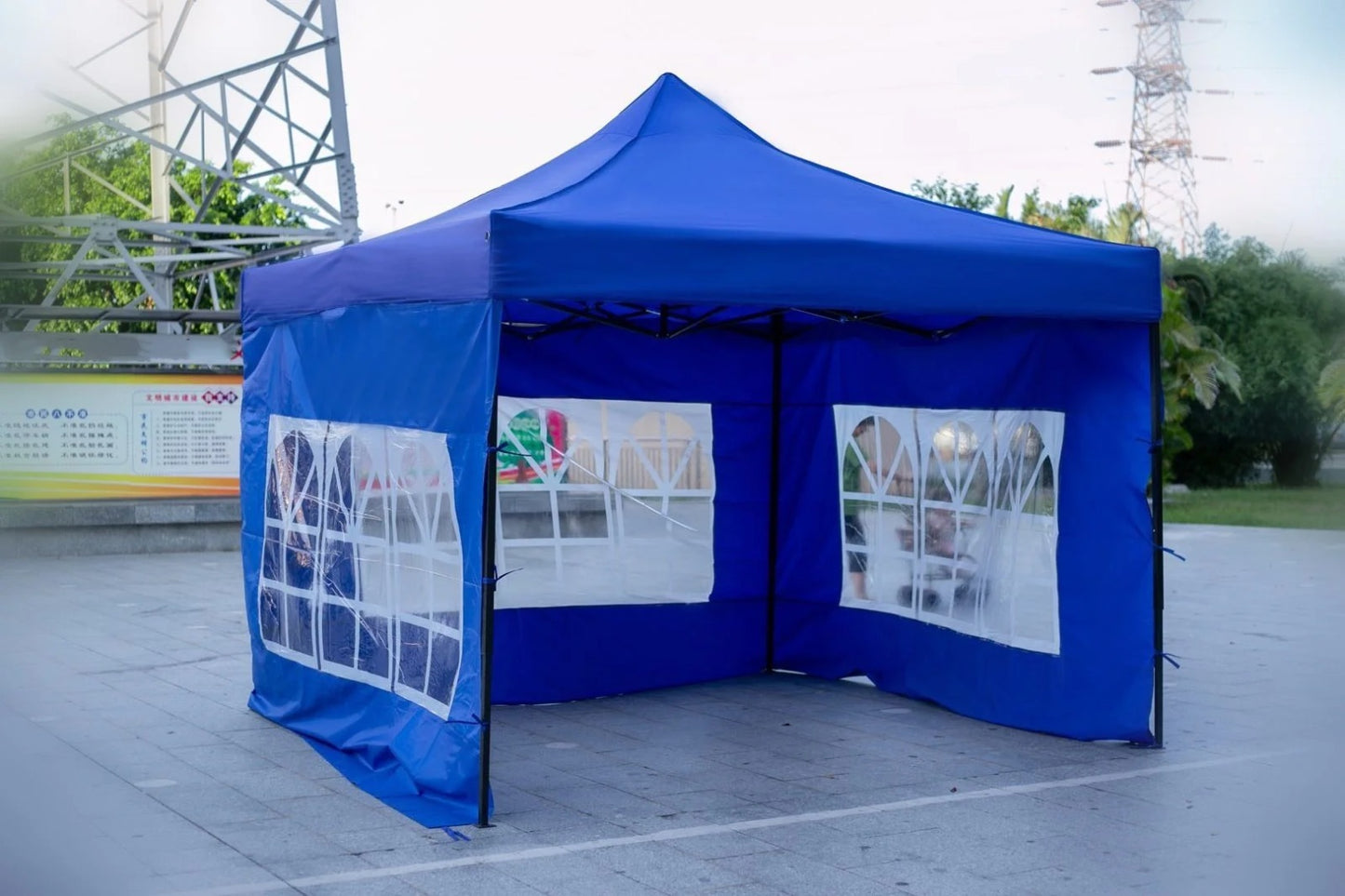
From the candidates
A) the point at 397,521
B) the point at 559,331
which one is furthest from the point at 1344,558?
the point at 559,331

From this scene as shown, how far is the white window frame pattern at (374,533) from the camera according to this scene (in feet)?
18.9

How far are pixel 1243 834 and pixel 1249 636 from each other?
5751 millimetres

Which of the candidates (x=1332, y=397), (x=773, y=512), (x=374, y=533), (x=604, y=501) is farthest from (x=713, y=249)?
(x=1332, y=397)

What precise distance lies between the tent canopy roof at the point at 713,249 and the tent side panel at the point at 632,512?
137 cm

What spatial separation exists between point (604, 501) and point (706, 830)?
9.92 ft

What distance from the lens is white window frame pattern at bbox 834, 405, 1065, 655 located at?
6.89 m

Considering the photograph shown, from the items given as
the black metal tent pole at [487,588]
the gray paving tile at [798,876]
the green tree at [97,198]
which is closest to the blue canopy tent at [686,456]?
the black metal tent pole at [487,588]

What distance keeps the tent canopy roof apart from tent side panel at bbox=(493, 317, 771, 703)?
4.49 ft

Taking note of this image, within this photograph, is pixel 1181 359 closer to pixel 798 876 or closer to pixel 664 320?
pixel 664 320

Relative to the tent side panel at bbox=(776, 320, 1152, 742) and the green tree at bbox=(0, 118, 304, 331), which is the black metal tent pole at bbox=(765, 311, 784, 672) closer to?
the tent side panel at bbox=(776, 320, 1152, 742)

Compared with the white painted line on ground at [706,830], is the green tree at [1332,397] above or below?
above

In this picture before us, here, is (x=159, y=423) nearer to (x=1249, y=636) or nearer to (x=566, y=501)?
(x=566, y=501)

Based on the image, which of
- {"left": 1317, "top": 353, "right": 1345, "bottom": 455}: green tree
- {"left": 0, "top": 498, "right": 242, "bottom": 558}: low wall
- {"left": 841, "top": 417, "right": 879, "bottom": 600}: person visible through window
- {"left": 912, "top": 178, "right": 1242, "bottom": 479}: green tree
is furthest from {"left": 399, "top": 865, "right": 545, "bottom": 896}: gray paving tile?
{"left": 912, "top": 178, "right": 1242, "bottom": 479}: green tree

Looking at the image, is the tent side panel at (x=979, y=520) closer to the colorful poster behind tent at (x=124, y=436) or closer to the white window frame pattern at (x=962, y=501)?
the white window frame pattern at (x=962, y=501)
